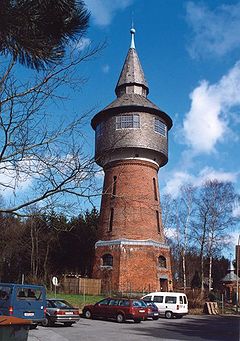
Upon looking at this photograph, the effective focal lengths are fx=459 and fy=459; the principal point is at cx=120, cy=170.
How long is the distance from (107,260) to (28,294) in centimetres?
1927

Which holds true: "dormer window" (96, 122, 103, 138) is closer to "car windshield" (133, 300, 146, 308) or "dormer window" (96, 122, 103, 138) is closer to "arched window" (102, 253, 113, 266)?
"arched window" (102, 253, 113, 266)

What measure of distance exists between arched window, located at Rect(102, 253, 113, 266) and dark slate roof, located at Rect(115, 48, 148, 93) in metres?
15.0

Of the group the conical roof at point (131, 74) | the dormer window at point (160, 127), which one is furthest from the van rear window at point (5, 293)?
the conical roof at point (131, 74)

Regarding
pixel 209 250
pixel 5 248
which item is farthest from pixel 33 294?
pixel 5 248

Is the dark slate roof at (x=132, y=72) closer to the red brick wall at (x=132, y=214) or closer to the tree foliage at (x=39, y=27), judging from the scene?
the red brick wall at (x=132, y=214)

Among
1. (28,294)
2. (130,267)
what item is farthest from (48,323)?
(130,267)

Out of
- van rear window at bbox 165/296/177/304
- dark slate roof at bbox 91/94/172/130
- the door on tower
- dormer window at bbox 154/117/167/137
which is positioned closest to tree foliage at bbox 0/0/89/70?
van rear window at bbox 165/296/177/304

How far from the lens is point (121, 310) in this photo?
2308 centimetres

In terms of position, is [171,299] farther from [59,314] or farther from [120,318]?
[59,314]

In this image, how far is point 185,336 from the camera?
671 inches

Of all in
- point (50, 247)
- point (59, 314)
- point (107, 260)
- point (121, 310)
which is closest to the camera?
point (59, 314)

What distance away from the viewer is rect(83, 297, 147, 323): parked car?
898 inches

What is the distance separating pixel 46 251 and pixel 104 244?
13.4m

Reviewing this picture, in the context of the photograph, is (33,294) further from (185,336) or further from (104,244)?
(104,244)
